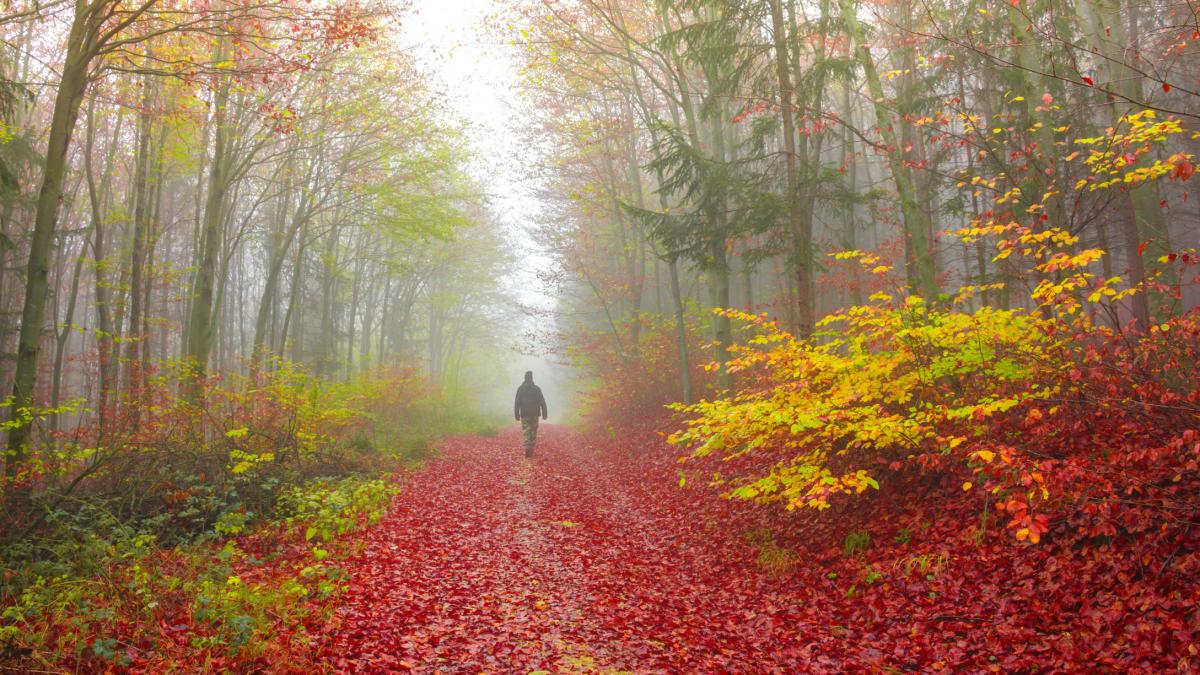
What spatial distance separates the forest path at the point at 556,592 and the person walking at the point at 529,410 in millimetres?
4778

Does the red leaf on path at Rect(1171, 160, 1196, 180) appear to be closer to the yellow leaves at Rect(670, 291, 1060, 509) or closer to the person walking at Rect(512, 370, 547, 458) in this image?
the yellow leaves at Rect(670, 291, 1060, 509)

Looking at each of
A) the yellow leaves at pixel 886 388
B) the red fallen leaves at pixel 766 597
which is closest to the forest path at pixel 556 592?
the red fallen leaves at pixel 766 597

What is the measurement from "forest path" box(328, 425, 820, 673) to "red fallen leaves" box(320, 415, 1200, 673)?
24mm

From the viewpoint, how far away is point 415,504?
32.0 feet

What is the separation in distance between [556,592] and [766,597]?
2071mm

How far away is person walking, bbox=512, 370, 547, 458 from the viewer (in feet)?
51.4

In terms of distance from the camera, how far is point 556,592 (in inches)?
246

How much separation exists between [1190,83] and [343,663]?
71.6 feet

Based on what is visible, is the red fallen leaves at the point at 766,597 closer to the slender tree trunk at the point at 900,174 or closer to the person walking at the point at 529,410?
the slender tree trunk at the point at 900,174

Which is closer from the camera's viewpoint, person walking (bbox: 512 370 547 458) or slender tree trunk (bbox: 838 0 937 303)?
slender tree trunk (bbox: 838 0 937 303)

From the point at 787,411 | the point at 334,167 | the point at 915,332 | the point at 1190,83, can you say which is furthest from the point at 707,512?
the point at 1190,83

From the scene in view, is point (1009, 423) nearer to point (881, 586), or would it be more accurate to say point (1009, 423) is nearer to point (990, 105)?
point (881, 586)

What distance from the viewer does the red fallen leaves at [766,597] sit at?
14.4 ft

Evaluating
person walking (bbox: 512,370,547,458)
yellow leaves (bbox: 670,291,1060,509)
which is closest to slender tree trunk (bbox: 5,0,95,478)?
yellow leaves (bbox: 670,291,1060,509)
